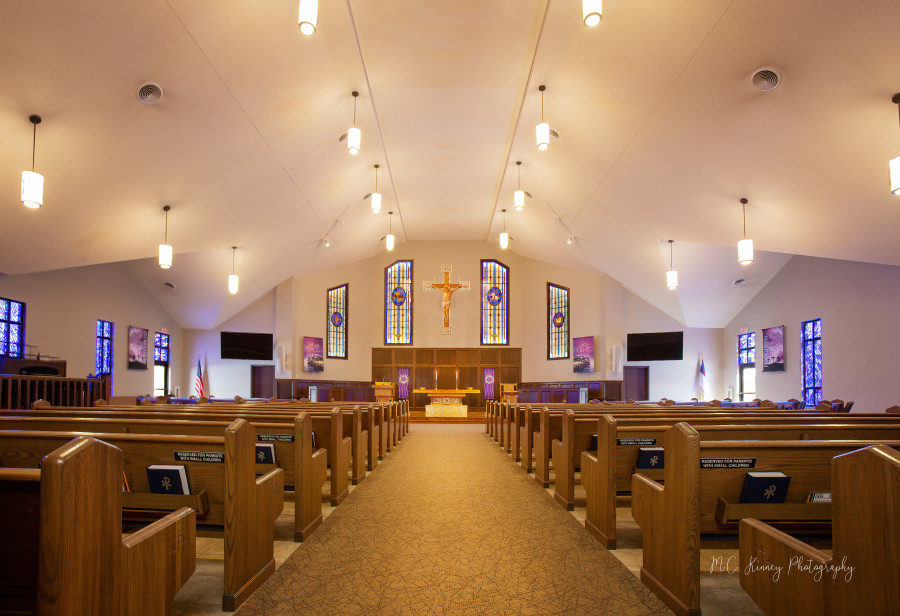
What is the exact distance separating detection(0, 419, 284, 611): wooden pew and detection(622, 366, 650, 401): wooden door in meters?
12.1

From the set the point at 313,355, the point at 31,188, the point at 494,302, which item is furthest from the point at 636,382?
the point at 31,188

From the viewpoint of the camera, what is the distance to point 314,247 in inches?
477

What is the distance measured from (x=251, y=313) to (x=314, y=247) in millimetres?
2843

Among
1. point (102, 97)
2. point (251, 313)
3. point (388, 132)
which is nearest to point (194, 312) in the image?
point (251, 313)

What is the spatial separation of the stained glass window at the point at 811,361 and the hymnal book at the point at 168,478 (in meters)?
10.1

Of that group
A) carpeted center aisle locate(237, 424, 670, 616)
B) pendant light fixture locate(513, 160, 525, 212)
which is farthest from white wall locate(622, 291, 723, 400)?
carpeted center aisle locate(237, 424, 670, 616)

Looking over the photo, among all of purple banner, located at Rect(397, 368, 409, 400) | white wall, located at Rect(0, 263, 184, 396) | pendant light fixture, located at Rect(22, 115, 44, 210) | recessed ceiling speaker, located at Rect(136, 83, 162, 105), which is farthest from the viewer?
purple banner, located at Rect(397, 368, 409, 400)

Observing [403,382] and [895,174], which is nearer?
[895,174]

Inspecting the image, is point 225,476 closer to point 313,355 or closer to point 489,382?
point 313,355

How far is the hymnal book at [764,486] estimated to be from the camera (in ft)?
7.47

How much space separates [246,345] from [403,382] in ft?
14.7

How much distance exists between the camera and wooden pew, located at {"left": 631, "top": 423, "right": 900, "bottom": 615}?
2.14 meters

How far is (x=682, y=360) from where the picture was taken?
12922 millimetres

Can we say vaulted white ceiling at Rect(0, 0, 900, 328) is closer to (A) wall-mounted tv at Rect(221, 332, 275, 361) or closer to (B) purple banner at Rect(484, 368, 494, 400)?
(A) wall-mounted tv at Rect(221, 332, 275, 361)
